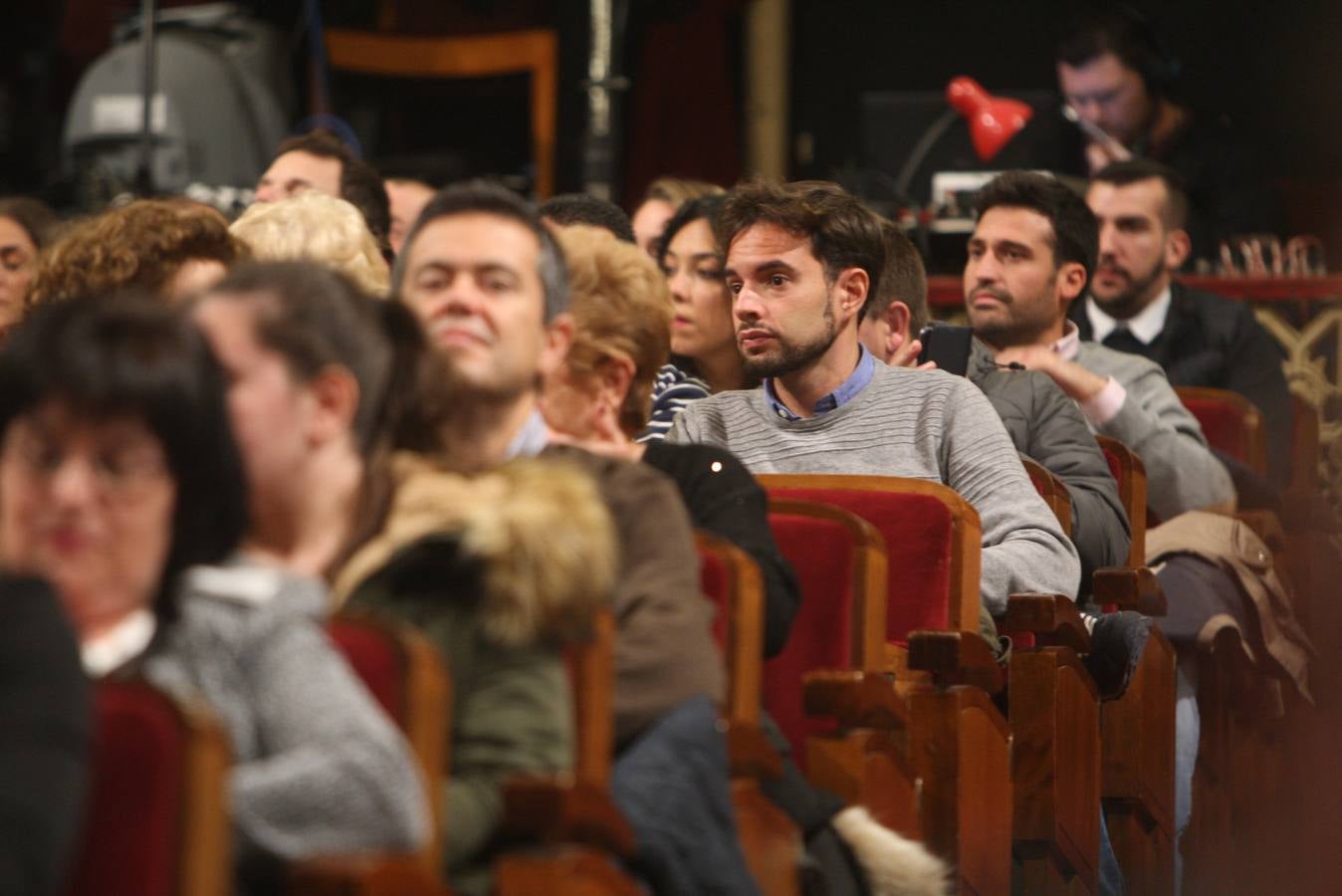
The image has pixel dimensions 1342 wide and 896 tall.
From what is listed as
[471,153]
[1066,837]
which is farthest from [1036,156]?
[1066,837]

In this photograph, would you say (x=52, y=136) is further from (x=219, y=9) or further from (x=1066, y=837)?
(x=1066, y=837)

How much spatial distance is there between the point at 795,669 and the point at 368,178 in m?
1.94

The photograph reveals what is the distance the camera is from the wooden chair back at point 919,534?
2.78m

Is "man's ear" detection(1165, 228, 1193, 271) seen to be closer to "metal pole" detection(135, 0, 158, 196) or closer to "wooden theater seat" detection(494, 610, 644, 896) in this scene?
"metal pole" detection(135, 0, 158, 196)

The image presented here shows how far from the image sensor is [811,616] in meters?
2.60

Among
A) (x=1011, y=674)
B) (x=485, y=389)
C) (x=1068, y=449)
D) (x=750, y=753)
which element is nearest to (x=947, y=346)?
(x=1068, y=449)

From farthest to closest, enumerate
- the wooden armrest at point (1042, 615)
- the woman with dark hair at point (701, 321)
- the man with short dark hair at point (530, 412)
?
the woman with dark hair at point (701, 321) < the wooden armrest at point (1042, 615) < the man with short dark hair at point (530, 412)

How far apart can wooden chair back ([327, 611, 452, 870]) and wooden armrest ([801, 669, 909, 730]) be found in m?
0.89

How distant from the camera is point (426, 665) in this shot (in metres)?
1.62

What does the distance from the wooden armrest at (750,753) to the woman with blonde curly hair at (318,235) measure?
962 mm

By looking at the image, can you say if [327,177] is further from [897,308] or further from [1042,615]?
[1042,615]

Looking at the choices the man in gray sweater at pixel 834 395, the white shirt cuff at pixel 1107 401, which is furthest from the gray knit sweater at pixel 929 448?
the white shirt cuff at pixel 1107 401

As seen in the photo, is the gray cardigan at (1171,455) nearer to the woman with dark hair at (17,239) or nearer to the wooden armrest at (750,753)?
the wooden armrest at (750,753)

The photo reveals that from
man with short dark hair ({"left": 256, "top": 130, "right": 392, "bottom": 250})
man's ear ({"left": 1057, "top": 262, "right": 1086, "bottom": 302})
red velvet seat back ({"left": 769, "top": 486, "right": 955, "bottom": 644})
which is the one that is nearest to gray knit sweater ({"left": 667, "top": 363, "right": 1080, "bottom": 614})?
red velvet seat back ({"left": 769, "top": 486, "right": 955, "bottom": 644})
